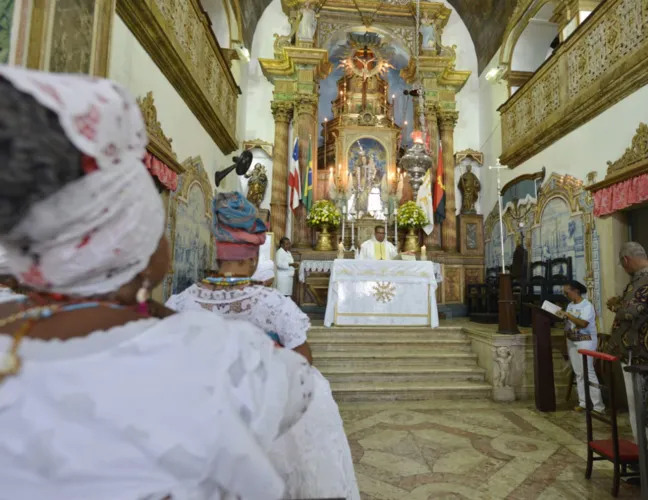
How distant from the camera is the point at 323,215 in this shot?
895 cm

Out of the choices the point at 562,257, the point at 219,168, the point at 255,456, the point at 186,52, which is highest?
the point at 186,52

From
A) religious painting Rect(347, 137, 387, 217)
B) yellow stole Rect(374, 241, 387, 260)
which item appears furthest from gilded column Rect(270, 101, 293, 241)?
yellow stole Rect(374, 241, 387, 260)

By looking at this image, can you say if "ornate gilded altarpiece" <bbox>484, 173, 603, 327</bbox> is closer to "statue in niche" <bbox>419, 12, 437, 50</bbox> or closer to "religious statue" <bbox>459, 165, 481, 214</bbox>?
"religious statue" <bbox>459, 165, 481, 214</bbox>

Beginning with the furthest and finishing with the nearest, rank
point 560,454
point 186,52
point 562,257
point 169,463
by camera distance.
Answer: point 562,257
point 186,52
point 560,454
point 169,463

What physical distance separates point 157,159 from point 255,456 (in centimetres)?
495

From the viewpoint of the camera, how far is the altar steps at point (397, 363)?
491cm

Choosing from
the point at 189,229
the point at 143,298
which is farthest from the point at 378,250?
the point at 143,298

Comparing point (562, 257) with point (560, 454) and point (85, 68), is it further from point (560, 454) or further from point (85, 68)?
point (85, 68)

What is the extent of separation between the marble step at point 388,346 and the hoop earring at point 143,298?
16.4ft

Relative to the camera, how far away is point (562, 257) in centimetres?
677

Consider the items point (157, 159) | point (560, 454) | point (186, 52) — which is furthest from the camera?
point (186, 52)

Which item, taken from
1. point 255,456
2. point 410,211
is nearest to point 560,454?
point 255,456

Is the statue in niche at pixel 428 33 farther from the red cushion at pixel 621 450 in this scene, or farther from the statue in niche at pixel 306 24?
the red cushion at pixel 621 450

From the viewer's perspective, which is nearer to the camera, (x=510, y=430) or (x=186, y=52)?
(x=510, y=430)
